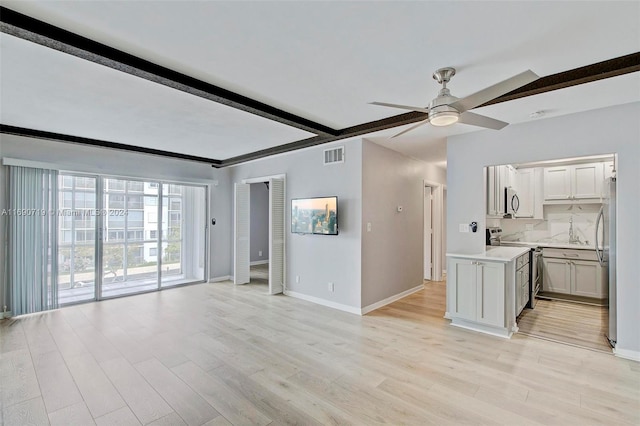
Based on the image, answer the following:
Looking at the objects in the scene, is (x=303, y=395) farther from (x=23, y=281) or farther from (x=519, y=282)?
(x=23, y=281)

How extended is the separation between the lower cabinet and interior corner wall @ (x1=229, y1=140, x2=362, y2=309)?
1.31 m

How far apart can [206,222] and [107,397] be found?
454 cm

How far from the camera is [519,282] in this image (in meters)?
3.98

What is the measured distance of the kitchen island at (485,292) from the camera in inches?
139

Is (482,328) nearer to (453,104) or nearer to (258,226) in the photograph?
(453,104)

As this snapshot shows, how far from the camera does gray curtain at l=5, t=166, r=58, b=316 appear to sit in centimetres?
429

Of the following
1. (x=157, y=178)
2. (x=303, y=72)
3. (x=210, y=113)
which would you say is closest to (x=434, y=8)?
(x=303, y=72)

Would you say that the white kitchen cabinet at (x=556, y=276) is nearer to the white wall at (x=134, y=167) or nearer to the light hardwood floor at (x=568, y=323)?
the light hardwood floor at (x=568, y=323)

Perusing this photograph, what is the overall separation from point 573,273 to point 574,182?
1553 mm

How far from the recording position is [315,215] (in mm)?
4891

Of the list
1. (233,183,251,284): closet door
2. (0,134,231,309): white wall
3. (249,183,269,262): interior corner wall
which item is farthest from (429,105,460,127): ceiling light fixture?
(249,183,269,262): interior corner wall

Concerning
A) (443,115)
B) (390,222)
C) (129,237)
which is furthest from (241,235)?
(443,115)

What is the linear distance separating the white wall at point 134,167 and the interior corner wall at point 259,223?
1.94 m

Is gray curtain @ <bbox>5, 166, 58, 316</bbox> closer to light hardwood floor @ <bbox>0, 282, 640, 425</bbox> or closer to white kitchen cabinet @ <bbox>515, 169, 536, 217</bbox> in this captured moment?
light hardwood floor @ <bbox>0, 282, 640, 425</bbox>
